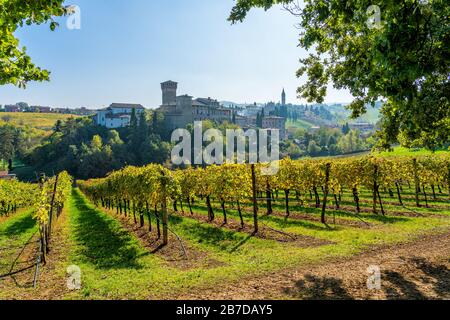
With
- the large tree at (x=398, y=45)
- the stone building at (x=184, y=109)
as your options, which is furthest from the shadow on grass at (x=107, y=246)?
the stone building at (x=184, y=109)

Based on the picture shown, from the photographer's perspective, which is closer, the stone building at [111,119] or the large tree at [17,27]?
the large tree at [17,27]

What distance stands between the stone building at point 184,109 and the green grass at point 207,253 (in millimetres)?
144661

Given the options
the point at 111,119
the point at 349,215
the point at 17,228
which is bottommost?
the point at 17,228

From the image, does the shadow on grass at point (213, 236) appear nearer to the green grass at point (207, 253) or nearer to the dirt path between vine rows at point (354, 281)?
the green grass at point (207, 253)

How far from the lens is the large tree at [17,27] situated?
7.37m

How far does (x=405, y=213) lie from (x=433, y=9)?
21.2 meters

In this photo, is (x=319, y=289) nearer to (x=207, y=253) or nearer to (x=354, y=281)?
(x=354, y=281)

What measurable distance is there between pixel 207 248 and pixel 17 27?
40.9 ft

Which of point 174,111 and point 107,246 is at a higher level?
point 174,111

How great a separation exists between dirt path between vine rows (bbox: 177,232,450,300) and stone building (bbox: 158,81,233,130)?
155 m

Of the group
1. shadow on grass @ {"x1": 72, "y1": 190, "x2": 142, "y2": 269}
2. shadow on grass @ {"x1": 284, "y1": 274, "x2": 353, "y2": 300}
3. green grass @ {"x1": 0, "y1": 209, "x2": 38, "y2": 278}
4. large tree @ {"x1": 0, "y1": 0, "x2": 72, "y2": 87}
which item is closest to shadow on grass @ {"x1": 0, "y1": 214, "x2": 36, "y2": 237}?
green grass @ {"x1": 0, "y1": 209, "x2": 38, "y2": 278}

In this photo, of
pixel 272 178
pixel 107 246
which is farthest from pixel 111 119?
pixel 107 246

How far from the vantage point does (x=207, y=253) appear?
15.6 m
